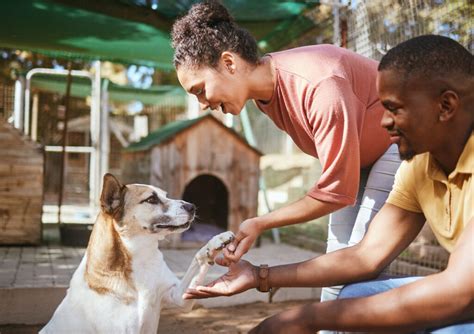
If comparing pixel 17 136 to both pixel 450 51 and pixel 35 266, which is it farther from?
pixel 450 51

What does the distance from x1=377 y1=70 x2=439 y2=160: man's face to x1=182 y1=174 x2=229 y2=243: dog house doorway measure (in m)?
5.41

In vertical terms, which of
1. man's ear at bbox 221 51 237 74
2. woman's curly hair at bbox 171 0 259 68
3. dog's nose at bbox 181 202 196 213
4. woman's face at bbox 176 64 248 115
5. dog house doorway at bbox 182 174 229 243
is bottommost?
dog house doorway at bbox 182 174 229 243

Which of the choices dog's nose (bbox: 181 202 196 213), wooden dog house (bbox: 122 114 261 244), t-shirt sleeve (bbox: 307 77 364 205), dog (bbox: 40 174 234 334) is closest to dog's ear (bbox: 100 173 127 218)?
dog (bbox: 40 174 234 334)

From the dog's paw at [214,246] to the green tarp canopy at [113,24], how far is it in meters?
2.89

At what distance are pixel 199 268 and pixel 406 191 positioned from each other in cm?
145

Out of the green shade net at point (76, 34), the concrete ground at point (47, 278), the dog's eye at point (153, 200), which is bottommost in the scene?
the concrete ground at point (47, 278)

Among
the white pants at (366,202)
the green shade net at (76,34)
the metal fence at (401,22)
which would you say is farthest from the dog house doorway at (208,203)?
the white pants at (366,202)

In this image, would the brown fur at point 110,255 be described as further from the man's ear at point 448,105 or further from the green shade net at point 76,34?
the green shade net at point 76,34

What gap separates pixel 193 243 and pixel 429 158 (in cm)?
499

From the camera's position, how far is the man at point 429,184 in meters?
1.43

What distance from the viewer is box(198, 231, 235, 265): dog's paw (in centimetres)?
286

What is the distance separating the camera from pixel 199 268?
3.03 metres

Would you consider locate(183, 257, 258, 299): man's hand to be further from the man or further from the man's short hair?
the man's short hair

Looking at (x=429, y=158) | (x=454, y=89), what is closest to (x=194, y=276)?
(x=429, y=158)
